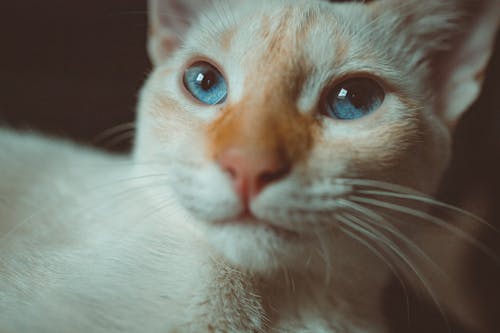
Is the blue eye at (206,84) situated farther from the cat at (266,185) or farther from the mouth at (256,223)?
the mouth at (256,223)

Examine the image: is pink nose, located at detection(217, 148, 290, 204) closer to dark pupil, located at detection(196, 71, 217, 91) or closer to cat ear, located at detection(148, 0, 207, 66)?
dark pupil, located at detection(196, 71, 217, 91)

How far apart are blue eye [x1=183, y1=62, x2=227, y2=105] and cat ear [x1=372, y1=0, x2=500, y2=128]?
392mm

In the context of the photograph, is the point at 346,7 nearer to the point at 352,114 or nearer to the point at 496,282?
the point at 352,114

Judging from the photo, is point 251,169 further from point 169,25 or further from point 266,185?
point 169,25

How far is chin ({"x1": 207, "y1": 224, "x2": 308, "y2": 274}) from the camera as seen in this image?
849 mm

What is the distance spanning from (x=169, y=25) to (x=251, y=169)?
2.06 feet

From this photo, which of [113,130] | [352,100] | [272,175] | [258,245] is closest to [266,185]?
[272,175]

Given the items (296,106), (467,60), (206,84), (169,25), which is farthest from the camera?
(169,25)

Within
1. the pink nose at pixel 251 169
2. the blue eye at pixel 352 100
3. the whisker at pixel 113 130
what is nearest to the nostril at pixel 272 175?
the pink nose at pixel 251 169

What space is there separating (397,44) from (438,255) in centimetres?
52

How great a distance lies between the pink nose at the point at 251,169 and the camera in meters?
0.78

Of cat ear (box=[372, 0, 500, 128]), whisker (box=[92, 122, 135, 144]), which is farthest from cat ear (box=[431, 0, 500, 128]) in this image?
whisker (box=[92, 122, 135, 144])

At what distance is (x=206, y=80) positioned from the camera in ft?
3.44

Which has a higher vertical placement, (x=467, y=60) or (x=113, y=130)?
(x=113, y=130)
